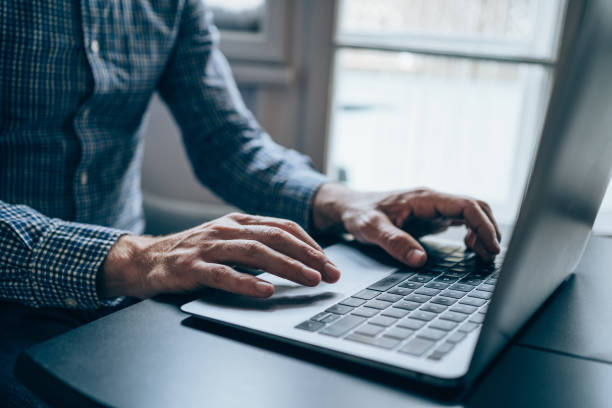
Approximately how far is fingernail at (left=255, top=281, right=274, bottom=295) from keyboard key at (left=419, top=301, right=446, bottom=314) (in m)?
0.13

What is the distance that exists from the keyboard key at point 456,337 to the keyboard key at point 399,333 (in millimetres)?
29

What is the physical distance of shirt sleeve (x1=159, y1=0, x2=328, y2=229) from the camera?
942 millimetres

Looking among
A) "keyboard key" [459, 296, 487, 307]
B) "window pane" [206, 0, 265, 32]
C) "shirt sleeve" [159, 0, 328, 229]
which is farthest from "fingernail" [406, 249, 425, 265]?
"window pane" [206, 0, 265, 32]

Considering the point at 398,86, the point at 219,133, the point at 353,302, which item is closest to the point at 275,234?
the point at 353,302

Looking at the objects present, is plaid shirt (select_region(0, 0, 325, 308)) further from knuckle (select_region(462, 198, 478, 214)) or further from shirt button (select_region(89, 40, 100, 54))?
knuckle (select_region(462, 198, 478, 214))

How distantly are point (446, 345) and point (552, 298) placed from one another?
21 centimetres

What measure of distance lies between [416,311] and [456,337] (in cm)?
6

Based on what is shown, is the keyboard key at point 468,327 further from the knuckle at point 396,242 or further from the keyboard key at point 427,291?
the knuckle at point 396,242

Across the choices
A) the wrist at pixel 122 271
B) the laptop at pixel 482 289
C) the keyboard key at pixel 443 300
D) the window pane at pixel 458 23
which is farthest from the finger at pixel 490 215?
the window pane at pixel 458 23

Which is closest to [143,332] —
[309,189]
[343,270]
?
[343,270]

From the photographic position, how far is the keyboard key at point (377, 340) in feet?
Result: 1.26

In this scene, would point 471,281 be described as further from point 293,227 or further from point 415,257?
point 293,227

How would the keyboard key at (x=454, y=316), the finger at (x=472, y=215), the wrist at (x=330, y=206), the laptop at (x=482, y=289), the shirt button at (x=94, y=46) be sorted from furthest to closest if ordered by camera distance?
the shirt button at (x=94, y=46), the wrist at (x=330, y=206), the finger at (x=472, y=215), the keyboard key at (x=454, y=316), the laptop at (x=482, y=289)

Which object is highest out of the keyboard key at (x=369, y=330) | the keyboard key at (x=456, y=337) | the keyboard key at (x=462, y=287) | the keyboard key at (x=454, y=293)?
the keyboard key at (x=456, y=337)
